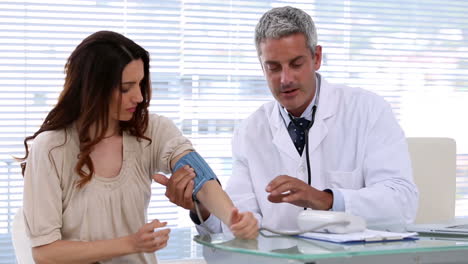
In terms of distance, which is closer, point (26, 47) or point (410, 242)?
point (410, 242)

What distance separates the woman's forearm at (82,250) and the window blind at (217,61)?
164cm

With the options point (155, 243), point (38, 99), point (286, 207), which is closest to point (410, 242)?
point (155, 243)

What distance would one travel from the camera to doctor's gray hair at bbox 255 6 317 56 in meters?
2.09

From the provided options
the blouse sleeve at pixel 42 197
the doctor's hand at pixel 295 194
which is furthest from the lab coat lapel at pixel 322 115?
the blouse sleeve at pixel 42 197

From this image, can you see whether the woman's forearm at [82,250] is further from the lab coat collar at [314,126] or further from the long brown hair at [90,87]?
the lab coat collar at [314,126]

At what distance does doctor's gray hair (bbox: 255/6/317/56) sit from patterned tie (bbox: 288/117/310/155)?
0.25 metres

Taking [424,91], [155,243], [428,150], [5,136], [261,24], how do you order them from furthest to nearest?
[424,91]
[5,136]
[428,150]
[261,24]
[155,243]

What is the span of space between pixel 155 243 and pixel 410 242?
0.63 m

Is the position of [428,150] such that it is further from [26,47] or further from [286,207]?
[26,47]

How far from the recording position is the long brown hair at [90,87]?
1.79 m

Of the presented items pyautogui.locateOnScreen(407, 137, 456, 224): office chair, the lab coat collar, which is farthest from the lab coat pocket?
pyautogui.locateOnScreen(407, 137, 456, 224): office chair

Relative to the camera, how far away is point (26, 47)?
325 cm

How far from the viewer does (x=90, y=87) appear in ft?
5.86

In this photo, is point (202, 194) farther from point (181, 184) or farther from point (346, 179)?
point (346, 179)
